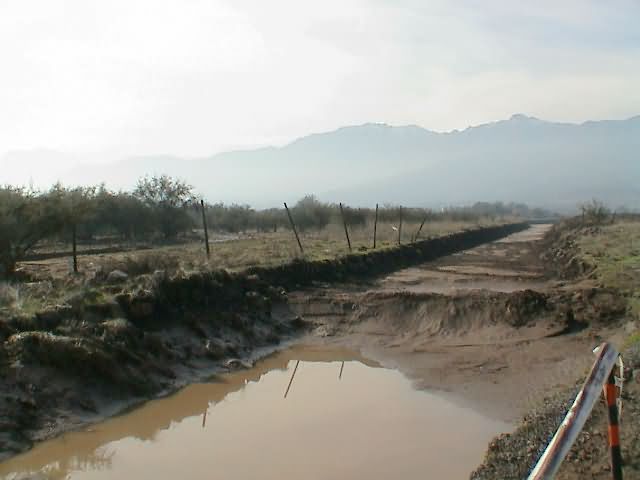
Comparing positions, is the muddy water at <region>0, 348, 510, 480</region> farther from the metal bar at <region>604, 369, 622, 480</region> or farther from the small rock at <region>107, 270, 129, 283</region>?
the small rock at <region>107, 270, 129, 283</region>

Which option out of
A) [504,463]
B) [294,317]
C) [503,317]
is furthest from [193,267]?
[504,463]

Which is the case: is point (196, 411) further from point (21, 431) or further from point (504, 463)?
point (504, 463)

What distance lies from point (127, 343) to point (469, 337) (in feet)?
26.4

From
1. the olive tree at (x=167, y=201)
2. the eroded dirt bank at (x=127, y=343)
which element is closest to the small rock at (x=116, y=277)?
the eroded dirt bank at (x=127, y=343)

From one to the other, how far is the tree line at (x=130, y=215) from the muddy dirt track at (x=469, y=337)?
719cm

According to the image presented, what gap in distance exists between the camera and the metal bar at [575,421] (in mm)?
4070

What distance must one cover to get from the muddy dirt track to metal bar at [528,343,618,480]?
20.5 ft

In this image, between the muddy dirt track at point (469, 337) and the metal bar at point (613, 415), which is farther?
the muddy dirt track at point (469, 337)

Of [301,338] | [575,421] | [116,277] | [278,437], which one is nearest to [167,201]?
[116,277]

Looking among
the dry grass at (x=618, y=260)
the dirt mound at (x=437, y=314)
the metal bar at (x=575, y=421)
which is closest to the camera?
the metal bar at (x=575, y=421)

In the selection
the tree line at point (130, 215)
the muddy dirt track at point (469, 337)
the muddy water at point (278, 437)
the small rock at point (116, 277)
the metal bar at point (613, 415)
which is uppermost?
the tree line at point (130, 215)

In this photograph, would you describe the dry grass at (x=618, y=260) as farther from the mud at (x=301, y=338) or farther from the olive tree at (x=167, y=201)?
the olive tree at (x=167, y=201)

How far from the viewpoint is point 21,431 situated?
9.28 m

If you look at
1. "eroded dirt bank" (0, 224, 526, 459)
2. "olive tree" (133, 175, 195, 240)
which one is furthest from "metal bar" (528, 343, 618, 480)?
"olive tree" (133, 175, 195, 240)
